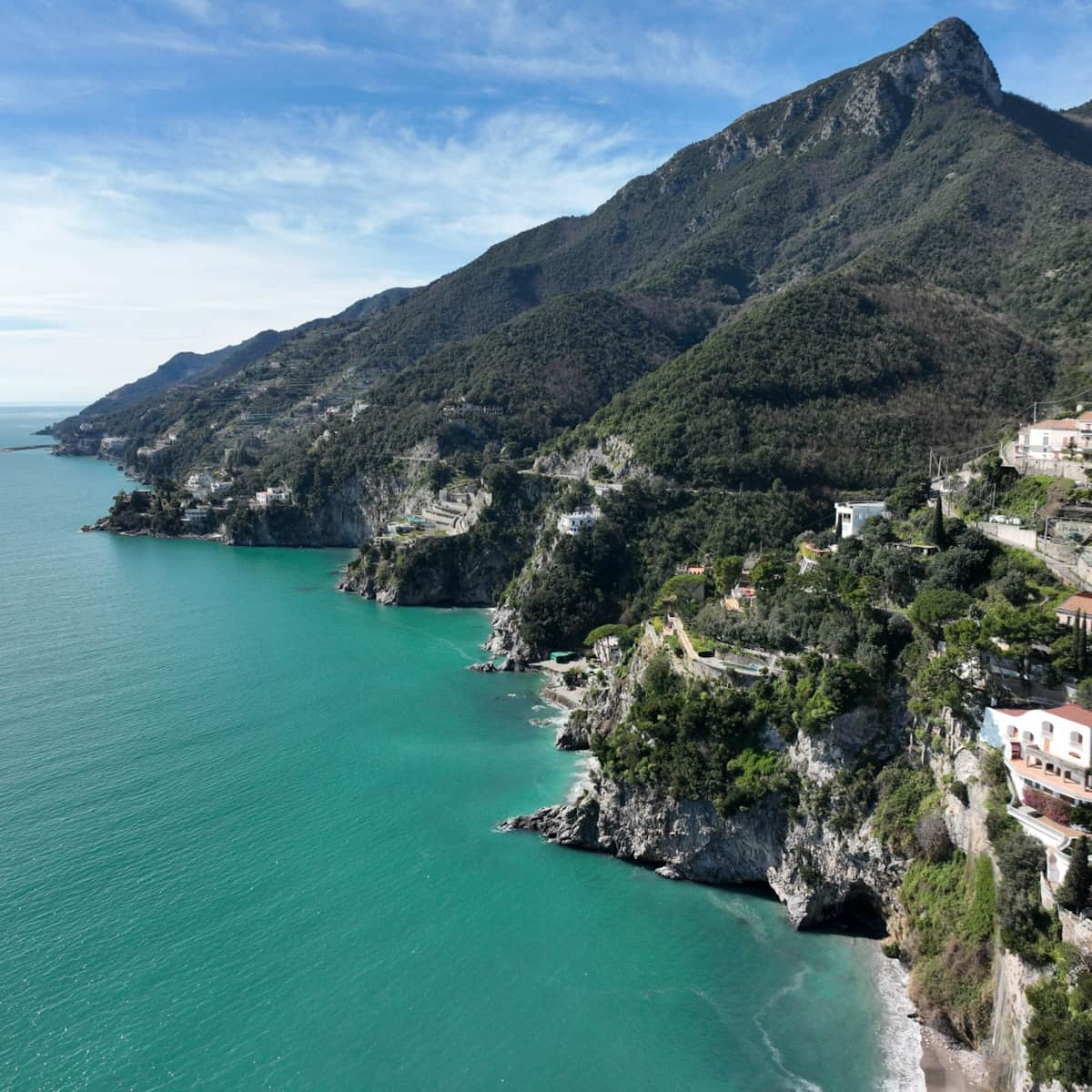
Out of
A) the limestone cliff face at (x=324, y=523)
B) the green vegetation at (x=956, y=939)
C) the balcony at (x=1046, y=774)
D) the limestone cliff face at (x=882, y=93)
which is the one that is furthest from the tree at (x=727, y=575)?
the limestone cliff face at (x=882, y=93)

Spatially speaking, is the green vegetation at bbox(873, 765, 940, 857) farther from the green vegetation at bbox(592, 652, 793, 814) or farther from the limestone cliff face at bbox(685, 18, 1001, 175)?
the limestone cliff face at bbox(685, 18, 1001, 175)

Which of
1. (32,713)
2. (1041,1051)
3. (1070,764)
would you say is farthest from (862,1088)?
(32,713)

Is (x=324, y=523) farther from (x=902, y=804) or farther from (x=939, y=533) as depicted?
(x=902, y=804)

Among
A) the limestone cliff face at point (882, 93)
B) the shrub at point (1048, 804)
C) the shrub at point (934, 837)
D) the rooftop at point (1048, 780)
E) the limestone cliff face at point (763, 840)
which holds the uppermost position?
the limestone cliff face at point (882, 93)

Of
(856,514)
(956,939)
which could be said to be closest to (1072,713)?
(956,939)

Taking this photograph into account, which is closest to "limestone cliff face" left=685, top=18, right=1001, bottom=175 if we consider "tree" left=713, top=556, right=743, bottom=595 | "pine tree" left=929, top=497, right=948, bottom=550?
"tree" left=713, top=556, right=743, bottom=595

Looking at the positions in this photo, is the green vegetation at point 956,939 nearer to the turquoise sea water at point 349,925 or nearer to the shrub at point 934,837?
the shrub at point 934,837
